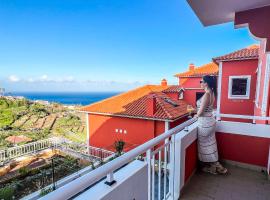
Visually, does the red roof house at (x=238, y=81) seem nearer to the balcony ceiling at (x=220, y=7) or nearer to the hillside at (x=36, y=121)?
the balcony ceiling at (x=220, y=7)

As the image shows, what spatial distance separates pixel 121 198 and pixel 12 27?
2104cm

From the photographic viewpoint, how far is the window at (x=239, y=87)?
8.28m

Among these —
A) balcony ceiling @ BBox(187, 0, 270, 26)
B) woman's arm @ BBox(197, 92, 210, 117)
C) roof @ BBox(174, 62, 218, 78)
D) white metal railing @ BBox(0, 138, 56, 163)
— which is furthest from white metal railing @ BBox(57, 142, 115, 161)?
roof @ BBox(174, 62, 218, 78)

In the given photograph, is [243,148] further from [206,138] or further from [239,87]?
[239,87]

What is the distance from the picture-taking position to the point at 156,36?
1744 centimetres

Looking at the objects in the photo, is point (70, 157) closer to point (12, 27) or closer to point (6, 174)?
point (6, 174)

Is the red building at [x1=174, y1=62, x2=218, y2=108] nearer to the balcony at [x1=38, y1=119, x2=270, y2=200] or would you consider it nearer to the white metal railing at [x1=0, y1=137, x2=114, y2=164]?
the white metal railing at [x1=0, y1=137, x2=114, y2=164]

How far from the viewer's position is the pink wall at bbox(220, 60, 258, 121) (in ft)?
26.6

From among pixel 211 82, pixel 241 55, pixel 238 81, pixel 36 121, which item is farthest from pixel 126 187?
pixel 36 121

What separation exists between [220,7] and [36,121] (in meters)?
22.5

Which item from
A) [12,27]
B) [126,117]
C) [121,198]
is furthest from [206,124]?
[12,27]

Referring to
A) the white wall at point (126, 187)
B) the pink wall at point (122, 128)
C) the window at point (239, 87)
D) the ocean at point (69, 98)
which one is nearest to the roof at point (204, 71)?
the window at point (239, 87)

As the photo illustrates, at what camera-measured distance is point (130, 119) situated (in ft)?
30.4

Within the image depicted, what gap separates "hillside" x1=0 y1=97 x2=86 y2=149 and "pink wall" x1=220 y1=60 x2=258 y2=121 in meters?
12.2
